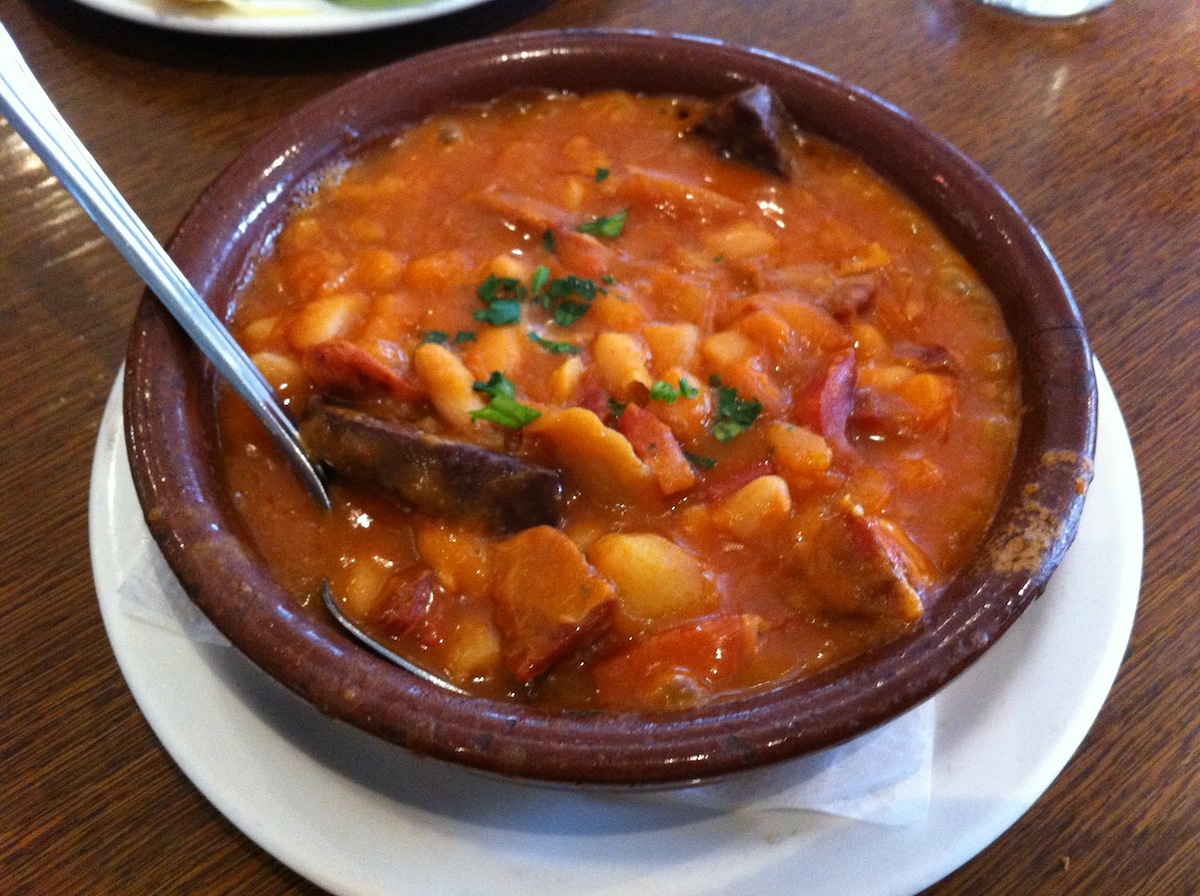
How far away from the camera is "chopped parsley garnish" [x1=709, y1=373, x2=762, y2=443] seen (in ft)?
6.59

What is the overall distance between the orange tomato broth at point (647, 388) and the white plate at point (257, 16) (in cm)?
84

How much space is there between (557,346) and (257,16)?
1.87 metres

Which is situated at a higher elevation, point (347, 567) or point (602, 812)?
point (347, 567)

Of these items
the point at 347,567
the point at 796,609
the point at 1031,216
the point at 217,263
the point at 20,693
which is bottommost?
the point at 20,693

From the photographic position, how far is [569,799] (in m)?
1.71

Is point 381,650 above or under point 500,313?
under

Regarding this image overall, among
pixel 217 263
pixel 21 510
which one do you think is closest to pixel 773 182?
pixel 217 263

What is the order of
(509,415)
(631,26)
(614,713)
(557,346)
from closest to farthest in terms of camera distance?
1. (614,713)
2. (509,415)
3. (557,346)
4. (631,26)

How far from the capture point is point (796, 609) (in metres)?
1.78

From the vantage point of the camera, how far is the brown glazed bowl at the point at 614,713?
58.7 inches

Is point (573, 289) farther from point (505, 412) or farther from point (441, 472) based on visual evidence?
point (441, 472)

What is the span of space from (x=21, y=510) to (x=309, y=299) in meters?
0.84

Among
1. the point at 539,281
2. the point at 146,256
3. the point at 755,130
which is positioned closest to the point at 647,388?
the point at 539,281

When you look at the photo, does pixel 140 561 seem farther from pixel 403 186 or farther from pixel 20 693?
pixel 403 186
